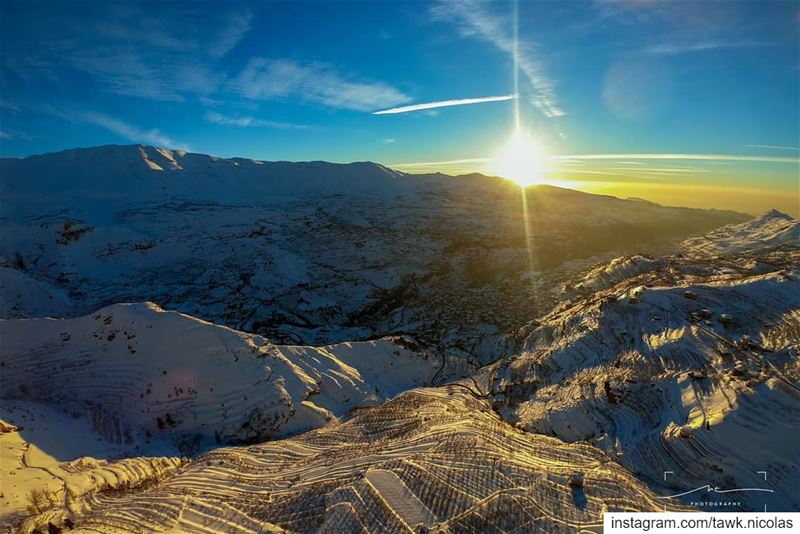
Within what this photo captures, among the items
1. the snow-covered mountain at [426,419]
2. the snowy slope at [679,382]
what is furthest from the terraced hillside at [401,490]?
the snowy slope at [679,382]

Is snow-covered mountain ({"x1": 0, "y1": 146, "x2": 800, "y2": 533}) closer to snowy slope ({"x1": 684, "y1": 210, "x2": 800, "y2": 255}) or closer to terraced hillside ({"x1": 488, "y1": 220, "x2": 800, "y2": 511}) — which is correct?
terraced hillside ({"x1": 488, "y1": 220, "x2": 800, "y2": 511})

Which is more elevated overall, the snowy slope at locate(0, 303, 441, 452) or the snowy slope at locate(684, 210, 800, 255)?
the snowy slope at locate(684, 210, 800, 255)

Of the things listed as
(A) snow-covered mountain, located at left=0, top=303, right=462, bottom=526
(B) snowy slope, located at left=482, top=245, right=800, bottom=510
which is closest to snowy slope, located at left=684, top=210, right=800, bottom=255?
(B) snowy slope, located at left=482, top=245, right=800, bottom=510

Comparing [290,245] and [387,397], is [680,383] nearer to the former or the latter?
[387,397]

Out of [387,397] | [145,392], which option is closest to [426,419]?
[387,397]

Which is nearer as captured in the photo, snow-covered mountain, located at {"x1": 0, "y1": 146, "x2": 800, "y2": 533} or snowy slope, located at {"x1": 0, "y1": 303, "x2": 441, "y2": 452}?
snow-covered mountain, located at {"x1": 0, "y1": 146, "x2": 800, "y2": 533}

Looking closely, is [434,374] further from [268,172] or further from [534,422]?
[268,172]

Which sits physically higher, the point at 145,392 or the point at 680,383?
the point at 680,383

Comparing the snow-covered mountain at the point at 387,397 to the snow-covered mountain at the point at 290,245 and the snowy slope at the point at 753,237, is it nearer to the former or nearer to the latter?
the snow-covered mountain at the point at 290,245
